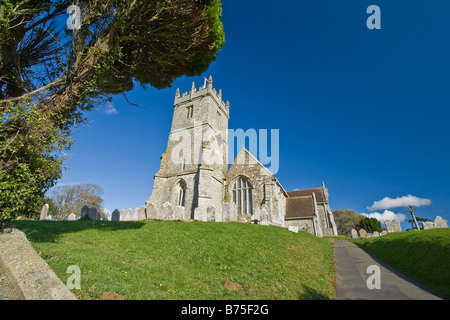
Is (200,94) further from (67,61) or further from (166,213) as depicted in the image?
(67,61)

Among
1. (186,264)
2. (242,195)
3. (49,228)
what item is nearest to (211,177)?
(242,195)

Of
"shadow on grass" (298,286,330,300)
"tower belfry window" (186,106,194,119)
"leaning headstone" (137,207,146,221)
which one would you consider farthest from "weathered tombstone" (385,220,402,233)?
"tower belfry window" (186,106,194,119)

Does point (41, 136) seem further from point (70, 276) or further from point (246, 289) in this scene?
point (246, 289)

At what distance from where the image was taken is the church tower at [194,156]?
20.6 m

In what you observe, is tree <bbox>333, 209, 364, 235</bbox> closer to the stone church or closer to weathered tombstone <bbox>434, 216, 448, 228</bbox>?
the stone church

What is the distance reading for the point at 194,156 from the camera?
23.2 metres

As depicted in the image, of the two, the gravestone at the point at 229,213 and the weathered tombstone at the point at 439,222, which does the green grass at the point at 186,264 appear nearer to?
the gravestone at the point at 229,213

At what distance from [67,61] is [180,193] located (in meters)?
17.3

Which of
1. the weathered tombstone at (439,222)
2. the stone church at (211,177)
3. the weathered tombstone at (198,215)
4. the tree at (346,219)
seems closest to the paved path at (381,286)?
the weathered tombstone at (198,215)

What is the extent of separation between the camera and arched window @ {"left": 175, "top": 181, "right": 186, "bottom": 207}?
70.6ft

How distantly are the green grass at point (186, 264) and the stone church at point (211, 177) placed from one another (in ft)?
29.9

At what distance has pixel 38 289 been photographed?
321 cm
